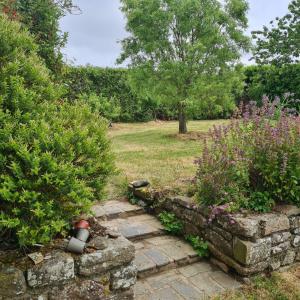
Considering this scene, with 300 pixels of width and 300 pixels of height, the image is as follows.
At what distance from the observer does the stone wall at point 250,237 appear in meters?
3.28

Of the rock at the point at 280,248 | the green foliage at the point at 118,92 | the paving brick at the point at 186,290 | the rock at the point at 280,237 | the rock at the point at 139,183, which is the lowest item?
the paving brick at the point at 186,290

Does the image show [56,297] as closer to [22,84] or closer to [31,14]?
[22,84]

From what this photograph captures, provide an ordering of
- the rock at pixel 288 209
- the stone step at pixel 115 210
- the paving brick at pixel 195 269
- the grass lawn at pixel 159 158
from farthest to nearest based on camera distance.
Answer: the grass lawn at pixel 159 158
the stone step at pixel 115 210
the rock at pixel 288 209
the paving brick at pixel 195 269

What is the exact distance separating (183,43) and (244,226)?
26.1ft

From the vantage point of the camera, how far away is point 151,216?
15.3 ft

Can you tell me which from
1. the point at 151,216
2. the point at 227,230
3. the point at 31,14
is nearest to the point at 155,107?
the point at 31,14

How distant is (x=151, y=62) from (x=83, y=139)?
8.13 metres

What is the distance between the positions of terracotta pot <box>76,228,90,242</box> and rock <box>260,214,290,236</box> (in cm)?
189

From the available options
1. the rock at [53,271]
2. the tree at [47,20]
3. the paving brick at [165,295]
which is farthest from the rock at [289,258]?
the tree at [47,20]

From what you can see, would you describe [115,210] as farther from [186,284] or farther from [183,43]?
[183,43]

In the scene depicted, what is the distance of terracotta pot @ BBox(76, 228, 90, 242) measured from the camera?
2520mm

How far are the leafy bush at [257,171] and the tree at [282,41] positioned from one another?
35.9ft

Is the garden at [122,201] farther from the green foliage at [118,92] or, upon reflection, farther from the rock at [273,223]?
the green foliage at [118,92]

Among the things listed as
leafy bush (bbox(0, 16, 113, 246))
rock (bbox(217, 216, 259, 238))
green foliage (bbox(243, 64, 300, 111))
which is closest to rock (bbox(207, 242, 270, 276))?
rock (bbox(217, 216, 259, 238))
